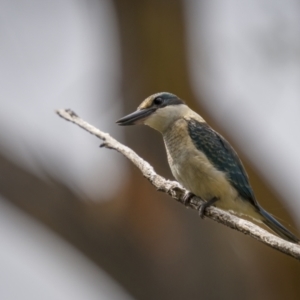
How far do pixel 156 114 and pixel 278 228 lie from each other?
2.43 ft

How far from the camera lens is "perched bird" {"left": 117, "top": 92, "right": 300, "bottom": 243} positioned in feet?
8.70

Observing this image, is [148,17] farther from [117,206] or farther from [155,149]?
Result: [117,206]

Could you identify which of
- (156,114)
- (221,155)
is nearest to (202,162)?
(221,155)

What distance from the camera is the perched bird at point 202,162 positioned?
2650mm

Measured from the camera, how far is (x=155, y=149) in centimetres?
382

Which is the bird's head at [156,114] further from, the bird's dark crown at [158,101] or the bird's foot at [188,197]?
the bird's foot at [188,197]

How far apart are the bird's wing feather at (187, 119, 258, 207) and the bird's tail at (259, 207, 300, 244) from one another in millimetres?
69

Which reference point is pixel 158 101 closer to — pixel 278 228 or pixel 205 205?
pixel 205 205

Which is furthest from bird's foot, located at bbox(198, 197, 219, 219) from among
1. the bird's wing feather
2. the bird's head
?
the bird's head

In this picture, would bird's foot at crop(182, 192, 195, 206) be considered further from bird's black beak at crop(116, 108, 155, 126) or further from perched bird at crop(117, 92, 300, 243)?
bird's black beak at crop(116, 108, 155, 126)

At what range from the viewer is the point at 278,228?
2.58 m

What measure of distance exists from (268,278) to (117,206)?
92 cm

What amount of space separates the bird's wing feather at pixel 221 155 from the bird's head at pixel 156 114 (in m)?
0.09

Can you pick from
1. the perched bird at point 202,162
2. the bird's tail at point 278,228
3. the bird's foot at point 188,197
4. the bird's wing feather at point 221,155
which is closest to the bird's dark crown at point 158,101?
the perched bird at point 202,162
